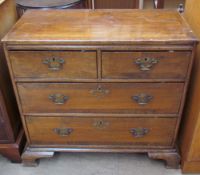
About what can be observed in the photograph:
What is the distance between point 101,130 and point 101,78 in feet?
1.09

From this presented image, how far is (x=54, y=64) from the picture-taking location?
3.43ft

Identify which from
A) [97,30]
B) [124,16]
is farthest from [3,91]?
[124,16]

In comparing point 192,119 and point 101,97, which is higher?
point 101,97

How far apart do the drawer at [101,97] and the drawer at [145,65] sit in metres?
0.05

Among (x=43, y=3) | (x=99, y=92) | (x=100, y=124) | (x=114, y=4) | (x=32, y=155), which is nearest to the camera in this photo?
(x=99, y=92)

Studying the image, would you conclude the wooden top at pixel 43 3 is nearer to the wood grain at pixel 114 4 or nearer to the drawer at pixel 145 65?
the drawer at pixel 145 65

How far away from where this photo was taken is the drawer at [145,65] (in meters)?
1.01

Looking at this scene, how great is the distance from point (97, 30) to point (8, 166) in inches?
37.8

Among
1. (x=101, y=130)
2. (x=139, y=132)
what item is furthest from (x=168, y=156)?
(x=101, y=130)

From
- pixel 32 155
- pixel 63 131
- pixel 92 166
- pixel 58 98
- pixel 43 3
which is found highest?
pixel 43 3

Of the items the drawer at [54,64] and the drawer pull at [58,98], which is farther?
the drawer pull at [58,98]

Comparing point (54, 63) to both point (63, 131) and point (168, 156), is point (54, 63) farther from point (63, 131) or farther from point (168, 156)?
point (168, 156)

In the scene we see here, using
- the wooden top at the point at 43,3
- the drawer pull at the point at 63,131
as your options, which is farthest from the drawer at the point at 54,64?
the wooden top at the point at 43,3

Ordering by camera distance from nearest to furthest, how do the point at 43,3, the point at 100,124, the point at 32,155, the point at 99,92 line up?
the point at 99,92 < the point at 100,124 < the point at 32,155 < the point at 43,3
